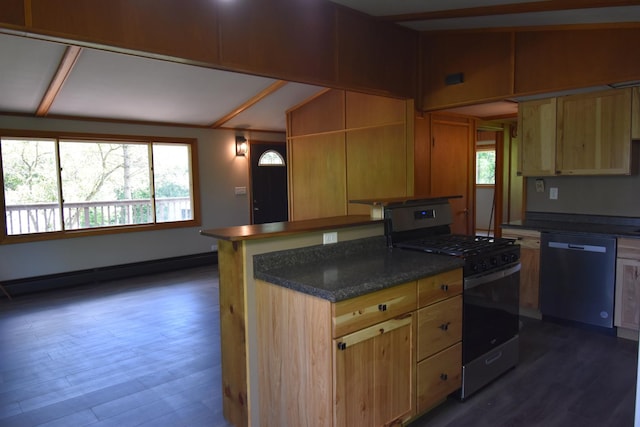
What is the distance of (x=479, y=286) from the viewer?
268cm

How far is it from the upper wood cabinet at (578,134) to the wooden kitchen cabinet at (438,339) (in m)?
2.29

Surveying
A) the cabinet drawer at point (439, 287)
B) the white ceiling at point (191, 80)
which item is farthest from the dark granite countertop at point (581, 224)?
the cabinet drawer at point (439, 287)

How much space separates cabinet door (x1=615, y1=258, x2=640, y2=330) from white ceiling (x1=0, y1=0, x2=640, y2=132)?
196 cm

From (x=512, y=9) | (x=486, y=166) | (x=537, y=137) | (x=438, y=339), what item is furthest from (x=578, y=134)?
(x=486, y=166)

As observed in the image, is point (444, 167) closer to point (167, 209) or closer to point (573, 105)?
point (573, 105)

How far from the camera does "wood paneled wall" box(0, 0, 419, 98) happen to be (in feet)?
7.41

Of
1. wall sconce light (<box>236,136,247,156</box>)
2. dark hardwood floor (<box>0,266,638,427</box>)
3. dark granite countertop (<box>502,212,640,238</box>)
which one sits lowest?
dark hardwood floor (<box>0,266,638,427</box>)

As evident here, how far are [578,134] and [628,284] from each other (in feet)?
4.64

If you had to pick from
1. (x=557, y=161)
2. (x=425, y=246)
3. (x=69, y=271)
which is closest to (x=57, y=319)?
(x=69, y=271)

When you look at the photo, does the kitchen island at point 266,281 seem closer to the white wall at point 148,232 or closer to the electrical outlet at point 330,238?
the electrical outlet at point 330,238

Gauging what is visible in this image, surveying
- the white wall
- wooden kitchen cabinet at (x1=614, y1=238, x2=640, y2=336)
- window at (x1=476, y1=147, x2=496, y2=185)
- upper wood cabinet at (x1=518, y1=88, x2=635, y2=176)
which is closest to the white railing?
the white wall

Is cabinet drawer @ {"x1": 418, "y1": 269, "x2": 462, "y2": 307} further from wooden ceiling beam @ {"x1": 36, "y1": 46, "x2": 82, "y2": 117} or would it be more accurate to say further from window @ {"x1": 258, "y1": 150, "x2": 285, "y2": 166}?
window @ {"x1": 258, "y1": 150, "x2": 285, "y2": 166}

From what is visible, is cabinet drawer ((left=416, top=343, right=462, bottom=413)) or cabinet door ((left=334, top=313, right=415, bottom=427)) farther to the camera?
cabinet drawer ((left=416, top=343, right=462, bottom=413))

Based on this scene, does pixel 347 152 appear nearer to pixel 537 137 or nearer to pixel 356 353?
pixel 537 137
